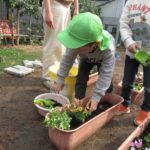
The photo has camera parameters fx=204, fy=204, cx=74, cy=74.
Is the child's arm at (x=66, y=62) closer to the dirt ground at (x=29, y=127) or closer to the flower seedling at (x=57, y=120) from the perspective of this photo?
the flower seedling at (x=57, y=120)

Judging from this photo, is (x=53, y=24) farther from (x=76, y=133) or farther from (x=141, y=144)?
(x=141, y=144)

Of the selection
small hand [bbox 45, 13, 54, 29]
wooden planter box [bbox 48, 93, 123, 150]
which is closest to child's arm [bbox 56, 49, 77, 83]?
wooden planter box [bbox 48, 93, 123, 150]

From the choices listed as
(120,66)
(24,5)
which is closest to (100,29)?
(120,66)

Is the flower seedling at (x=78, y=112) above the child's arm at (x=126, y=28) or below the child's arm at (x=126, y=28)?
below

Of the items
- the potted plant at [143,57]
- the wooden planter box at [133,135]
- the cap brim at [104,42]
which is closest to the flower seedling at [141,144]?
the wooden planter box at [133,135]

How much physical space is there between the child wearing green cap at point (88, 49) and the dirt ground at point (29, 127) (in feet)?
1.18

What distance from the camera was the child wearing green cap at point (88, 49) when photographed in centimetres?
137

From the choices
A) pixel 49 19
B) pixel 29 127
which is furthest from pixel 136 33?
pixel 29 127

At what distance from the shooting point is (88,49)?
1496 mm

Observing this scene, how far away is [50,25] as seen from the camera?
2.44 m

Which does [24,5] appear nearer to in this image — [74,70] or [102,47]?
[74,70]

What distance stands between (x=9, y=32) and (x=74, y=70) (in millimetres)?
3374

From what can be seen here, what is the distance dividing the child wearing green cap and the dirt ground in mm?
361

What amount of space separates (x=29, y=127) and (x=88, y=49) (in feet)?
3.16
